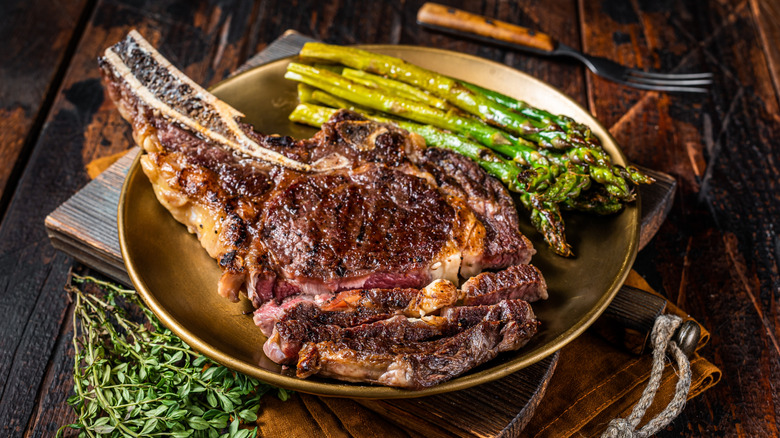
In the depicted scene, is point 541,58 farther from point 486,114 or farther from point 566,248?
point 566,248

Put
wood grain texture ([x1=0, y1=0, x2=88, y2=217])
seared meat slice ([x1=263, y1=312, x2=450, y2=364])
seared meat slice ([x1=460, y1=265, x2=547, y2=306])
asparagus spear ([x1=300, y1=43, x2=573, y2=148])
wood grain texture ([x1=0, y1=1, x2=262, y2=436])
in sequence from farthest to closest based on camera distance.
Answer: wood grain texture ([x1=0, y1=0, x2=88, y2=217]) → asparagus spear ([x1=300, y1=43, x2=573, y2=148]) → wood grain texture ([x1=0, y1=1, x2=262, y2=436]) → seared meat slice ([x1=460, y1=265, x2=547, y2=306]) → seared meat slice ([x1=263, y1=312, x2=450, y2=364])

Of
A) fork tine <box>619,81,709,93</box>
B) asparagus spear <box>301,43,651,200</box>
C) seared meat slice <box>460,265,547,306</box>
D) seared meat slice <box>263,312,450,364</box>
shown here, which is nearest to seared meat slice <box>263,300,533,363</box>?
seared meat slice <box>263,312,450,364</box>

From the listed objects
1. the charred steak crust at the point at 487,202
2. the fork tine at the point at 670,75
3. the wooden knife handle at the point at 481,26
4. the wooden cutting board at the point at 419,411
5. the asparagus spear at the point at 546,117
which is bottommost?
the wooden cutting board at the point at 419,411

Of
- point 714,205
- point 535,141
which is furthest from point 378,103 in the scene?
point 714,205

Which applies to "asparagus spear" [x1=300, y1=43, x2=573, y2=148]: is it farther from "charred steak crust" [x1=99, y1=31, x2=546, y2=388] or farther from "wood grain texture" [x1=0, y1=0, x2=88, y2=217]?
"wood grain texture" [x1=0, y1=0, x2=88, y2=217]

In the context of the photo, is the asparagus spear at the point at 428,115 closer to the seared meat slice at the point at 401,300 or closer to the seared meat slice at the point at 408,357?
the seared meat slice at the point at 401,300

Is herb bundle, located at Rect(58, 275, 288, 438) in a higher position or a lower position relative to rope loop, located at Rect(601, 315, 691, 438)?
lower

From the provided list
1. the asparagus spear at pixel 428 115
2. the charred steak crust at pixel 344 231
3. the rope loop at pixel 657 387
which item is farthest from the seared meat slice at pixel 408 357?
the asparagus spear at pixel 428 115
